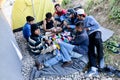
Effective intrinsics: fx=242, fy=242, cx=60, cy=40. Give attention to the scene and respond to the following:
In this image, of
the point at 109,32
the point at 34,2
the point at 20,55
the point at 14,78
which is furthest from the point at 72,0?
the point at 14,78

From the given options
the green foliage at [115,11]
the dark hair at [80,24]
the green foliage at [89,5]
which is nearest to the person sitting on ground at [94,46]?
the dark hair at [80,24]

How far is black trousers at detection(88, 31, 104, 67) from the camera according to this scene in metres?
5.26

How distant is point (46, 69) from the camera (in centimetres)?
556

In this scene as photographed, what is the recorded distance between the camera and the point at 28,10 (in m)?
7.34

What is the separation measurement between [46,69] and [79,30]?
3.85ft

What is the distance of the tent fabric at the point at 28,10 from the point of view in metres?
7.16

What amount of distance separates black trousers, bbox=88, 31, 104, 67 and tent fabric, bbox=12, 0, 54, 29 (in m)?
2.57

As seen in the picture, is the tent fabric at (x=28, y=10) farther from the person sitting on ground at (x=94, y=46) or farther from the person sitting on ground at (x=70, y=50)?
the person sitting on ground at (x=94, y=46)

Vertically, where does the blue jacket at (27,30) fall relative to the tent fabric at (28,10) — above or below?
below

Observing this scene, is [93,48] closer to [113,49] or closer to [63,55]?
[113,49]

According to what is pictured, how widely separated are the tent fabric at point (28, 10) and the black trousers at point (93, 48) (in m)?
2.57

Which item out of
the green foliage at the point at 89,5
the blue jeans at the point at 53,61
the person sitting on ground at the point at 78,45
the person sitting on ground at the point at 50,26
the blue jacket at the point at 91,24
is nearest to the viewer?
the person sitting on ground at the point at 78,45

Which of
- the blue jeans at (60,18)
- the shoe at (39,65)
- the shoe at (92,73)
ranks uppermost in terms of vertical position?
the blue jeans at (60,18)

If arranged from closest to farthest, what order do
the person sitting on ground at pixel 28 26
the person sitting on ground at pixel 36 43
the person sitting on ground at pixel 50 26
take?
the person sitting on ground at pixel 36 43 → the person sitting on ground at pixel 28 26 → the person sitting on ground at pixel 50 26
